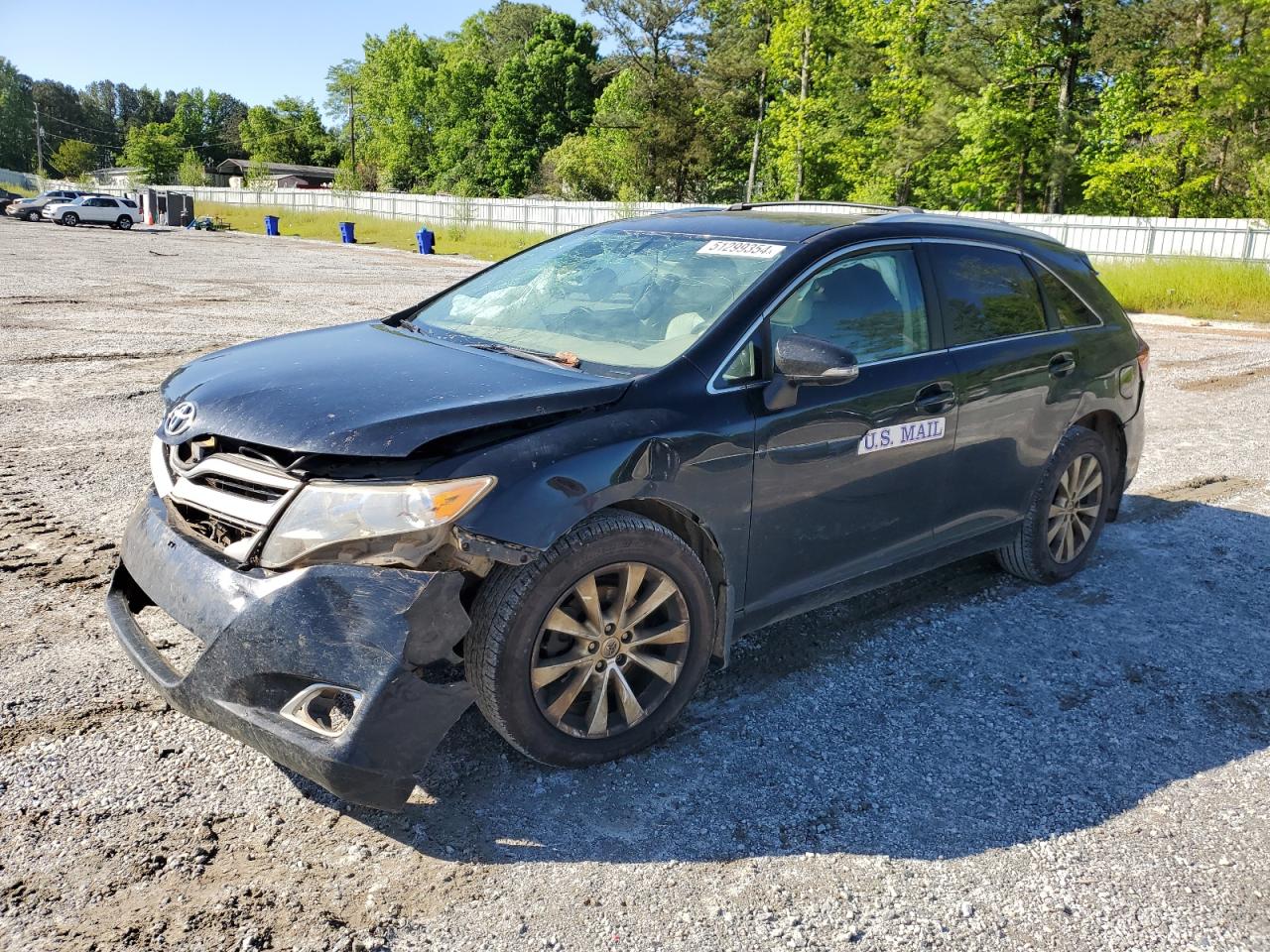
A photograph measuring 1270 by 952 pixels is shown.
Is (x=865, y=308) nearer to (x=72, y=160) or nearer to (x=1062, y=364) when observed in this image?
(x=1062, y=364)

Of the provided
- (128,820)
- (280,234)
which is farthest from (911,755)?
(280,234)

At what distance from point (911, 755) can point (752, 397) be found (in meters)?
1.35

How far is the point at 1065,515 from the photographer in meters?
4.95

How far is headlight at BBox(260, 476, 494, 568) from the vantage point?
266cm

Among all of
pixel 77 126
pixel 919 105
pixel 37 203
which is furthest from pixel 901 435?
pixel 77 126

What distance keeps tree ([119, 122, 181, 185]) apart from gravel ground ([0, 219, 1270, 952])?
4405 inches

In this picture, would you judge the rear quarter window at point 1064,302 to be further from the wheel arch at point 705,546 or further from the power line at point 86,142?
the power line at point 86,142

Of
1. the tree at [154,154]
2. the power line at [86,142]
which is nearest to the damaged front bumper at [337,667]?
the tree at [154,154]

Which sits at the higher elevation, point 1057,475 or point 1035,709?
point 1057,475

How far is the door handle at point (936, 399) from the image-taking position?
3955mm

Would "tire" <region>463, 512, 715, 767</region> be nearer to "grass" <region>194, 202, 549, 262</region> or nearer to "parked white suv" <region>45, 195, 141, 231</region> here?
"grass" <region>194, 202, 549, 262</region>

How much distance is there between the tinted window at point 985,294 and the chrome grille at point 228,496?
9.26 ft

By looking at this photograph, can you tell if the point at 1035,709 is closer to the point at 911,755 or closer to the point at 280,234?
the point at 911,755

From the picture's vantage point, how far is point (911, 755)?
11.1 feet
